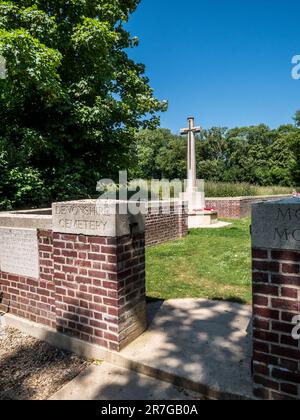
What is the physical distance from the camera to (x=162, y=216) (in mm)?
9219

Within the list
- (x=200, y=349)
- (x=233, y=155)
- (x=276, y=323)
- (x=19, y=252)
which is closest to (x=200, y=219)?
(x=19, y=252)

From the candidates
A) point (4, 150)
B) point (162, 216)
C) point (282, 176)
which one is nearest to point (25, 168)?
point (4, 150)

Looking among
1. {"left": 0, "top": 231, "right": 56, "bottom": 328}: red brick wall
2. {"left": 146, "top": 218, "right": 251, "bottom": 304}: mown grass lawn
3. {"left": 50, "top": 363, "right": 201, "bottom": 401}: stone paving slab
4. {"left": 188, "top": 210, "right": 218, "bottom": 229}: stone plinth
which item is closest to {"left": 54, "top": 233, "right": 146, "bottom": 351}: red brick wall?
{"left": 0, "top": 231, "right": 56, "bottom": 328}: red brick wall

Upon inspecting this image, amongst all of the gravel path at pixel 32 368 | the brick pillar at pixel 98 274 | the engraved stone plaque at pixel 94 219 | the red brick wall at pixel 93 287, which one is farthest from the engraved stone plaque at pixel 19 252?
the gravel path at pixel 32 368

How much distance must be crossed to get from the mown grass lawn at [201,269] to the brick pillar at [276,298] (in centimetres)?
230

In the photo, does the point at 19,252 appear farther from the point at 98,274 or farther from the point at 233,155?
the point at 233,155

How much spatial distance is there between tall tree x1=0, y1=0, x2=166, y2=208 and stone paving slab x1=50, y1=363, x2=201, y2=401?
19.9 ft

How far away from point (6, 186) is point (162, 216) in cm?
436

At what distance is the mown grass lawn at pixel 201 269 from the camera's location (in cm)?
501

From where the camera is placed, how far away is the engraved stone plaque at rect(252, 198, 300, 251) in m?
2.11

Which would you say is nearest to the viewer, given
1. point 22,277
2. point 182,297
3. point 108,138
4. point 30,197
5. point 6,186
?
point 22,277

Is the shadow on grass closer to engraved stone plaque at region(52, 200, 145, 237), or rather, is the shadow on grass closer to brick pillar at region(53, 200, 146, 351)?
brick pillar at region(53, 200, 146, 351)
